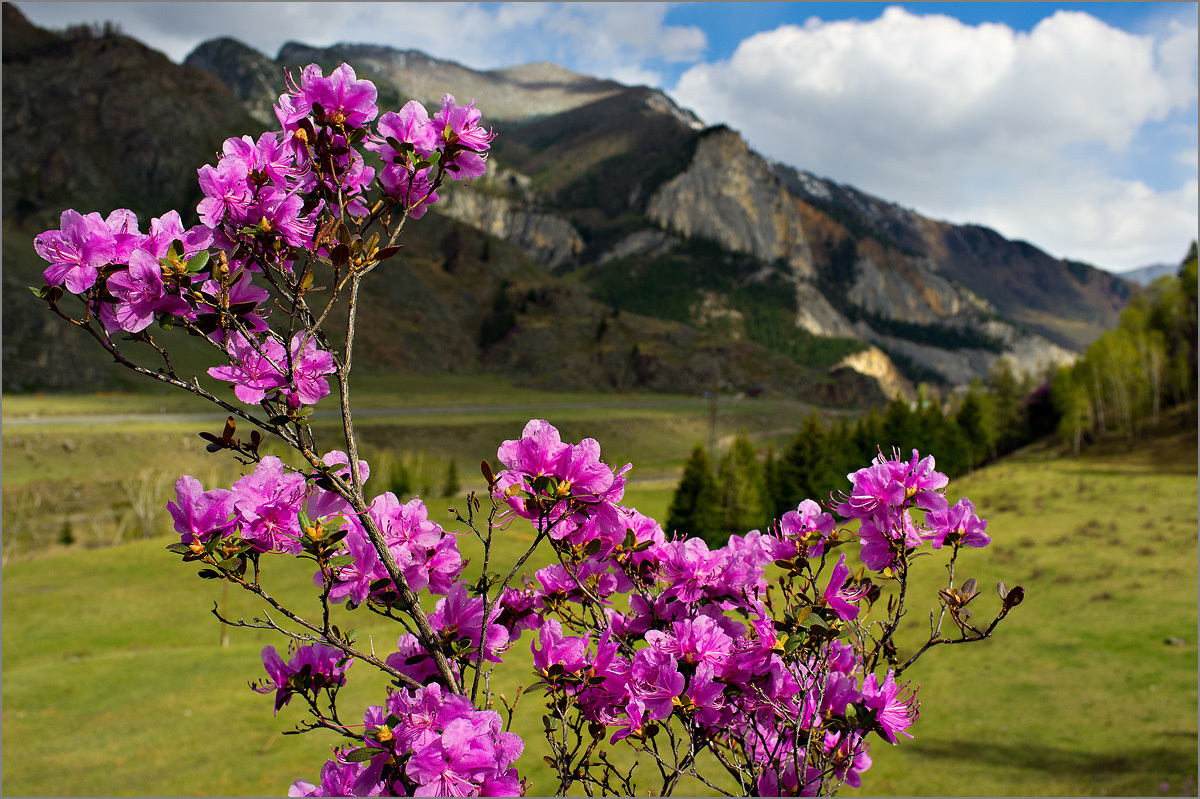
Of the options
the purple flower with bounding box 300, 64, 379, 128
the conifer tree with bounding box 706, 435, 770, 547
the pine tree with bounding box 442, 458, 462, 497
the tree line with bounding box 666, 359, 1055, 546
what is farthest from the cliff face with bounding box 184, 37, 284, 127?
the purple flower with bounding box 300, 64, 379, 128

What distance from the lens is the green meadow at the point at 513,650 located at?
36.5ft

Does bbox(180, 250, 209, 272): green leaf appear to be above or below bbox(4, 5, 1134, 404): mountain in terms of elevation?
below

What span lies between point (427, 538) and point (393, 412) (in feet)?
164

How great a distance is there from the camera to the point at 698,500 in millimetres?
24375

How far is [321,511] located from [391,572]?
0.75 ft

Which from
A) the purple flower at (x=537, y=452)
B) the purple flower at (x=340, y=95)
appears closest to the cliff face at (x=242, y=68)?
the purple flower at (x=340, y=95)

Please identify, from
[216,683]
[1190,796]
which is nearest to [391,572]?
[1190,796]

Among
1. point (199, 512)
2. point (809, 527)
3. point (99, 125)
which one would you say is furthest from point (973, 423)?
point (99, 125)

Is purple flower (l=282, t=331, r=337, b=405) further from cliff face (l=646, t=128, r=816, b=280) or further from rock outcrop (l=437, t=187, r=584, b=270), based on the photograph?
cliff face (l=646, t=128, r=816, b=280)

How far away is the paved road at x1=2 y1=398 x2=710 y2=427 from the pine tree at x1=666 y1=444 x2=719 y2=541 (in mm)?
14110

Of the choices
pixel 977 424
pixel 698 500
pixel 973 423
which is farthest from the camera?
pixel 973 423

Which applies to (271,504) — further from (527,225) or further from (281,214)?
(527,225)

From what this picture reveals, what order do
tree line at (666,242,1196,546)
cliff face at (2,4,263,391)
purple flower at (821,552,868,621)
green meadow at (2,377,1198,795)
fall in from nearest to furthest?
purple flower at (821,552,868,621) → green meadow at (2,377,1198,795) → tree line at (666,242,1196,546) → cliff face at (2,4,263,391)

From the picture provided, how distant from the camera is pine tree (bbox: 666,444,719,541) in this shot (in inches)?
949
